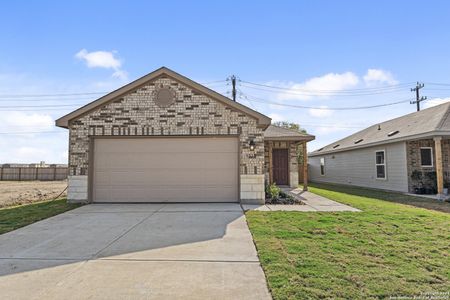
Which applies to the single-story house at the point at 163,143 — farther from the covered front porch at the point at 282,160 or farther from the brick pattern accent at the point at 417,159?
the brick pattern accent at the point at 417,159

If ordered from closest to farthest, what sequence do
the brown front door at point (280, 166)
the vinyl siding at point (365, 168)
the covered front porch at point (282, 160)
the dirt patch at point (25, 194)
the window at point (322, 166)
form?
the dirt patch at point (25, 194), the vinyl siding at point (365, 168), the covered front porch at point (282, 160), the brown front door at point (280, 166), the window at point (322, 166)

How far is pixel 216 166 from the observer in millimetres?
9992

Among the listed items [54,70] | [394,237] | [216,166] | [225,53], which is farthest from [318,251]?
[54,70]

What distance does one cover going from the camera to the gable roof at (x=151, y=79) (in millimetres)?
9820

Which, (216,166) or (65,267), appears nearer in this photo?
(65,267)

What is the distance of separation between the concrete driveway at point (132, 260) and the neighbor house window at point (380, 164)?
35.8ft

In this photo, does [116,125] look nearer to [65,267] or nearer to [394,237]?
[65,267]

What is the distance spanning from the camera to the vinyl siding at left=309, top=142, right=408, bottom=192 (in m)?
13.4

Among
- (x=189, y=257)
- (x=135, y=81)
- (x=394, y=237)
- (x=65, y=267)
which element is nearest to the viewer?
(x=65, y=267)

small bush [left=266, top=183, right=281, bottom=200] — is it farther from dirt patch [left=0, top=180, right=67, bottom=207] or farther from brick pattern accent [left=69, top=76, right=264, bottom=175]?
dirt patch [left=0, top=180, right=67, bottom=207]

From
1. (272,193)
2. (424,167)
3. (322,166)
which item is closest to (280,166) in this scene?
(272,193)

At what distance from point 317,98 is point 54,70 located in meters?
20.8

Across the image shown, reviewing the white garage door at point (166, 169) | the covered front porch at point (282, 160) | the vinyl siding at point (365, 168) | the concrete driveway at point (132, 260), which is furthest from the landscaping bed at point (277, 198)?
the vinyl siding at point (365, 168)

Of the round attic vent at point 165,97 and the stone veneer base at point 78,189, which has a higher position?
the round attic vent at point 165,97
